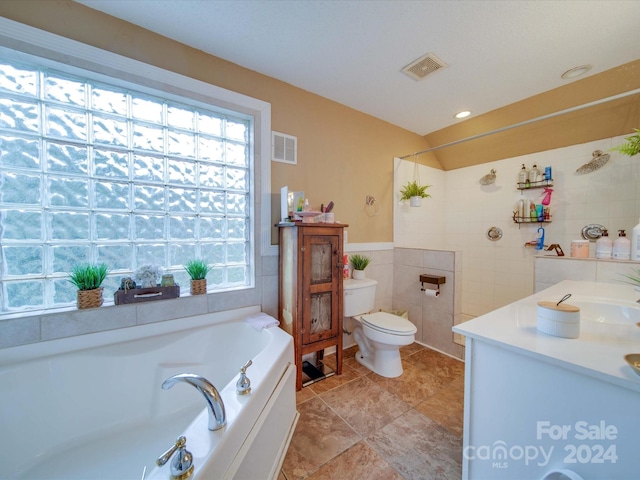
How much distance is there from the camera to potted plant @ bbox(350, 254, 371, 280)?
2.38 metres

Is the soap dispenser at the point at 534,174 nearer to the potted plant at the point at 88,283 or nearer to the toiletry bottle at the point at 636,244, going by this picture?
the toiletry bottle at the point at 636,244

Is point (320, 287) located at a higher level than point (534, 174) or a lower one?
lower

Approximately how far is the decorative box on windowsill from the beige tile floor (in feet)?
3.81

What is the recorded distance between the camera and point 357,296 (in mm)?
2158

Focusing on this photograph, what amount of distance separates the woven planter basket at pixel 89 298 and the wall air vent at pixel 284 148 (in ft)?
4.82

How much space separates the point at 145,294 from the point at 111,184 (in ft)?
2.42

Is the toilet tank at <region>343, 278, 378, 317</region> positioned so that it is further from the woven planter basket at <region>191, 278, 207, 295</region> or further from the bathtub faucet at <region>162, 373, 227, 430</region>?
the bathtub faucet at <region>162, 373, 227, 430</region>

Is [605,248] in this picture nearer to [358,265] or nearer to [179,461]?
[358,265]

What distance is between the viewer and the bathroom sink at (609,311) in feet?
3.69

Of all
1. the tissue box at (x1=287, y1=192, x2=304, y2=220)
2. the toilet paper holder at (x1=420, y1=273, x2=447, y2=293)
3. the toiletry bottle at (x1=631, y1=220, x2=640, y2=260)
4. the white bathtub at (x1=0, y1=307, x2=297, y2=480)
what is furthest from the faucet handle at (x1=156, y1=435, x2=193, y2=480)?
the toiletry bottle at (x1=631, y1=220, x2=640, y2=260)

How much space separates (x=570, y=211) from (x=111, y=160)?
4064 mm

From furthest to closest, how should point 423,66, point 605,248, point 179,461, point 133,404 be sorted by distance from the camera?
point 423,66
point 605,248
point 133,404
point 179,461

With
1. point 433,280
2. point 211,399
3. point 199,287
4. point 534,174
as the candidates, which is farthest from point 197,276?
point 534,174

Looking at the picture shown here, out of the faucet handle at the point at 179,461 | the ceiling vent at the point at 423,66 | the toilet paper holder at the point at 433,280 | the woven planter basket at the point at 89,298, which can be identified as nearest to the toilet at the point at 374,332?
the toilet paper holder at the point at 433,280
